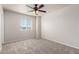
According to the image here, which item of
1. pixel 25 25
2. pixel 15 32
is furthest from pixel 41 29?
pixel 15 32

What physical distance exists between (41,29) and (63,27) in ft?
3.45

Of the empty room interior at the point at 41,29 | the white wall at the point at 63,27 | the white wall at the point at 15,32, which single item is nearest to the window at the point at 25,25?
the empty room interior at the point at 41,29

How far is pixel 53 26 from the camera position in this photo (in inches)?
124

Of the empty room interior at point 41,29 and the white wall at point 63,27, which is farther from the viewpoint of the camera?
the white wall at point 63,27

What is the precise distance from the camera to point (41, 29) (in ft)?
9.12

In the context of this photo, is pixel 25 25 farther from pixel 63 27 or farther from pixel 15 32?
pixel 63 27

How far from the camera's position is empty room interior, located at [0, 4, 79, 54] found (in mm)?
2273

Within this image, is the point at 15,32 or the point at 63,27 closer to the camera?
the point at 15,32

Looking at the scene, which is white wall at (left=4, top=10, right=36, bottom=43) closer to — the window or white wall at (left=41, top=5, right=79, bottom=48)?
the window

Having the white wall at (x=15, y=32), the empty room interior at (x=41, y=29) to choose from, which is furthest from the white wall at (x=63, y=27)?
the white wall at (x=15, y=32)

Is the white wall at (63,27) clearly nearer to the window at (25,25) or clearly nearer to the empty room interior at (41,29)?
the empty room interior at (41,29)

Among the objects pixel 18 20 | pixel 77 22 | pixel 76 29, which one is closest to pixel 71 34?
pixel 76 29

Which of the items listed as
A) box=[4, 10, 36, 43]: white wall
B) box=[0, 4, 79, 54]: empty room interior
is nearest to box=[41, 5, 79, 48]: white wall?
box=[0, 4, 79, 54]: empty room interior

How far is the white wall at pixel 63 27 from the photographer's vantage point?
9.38 feet
